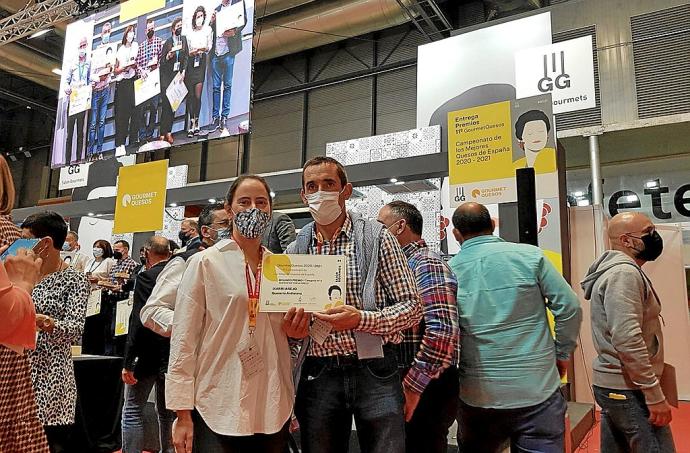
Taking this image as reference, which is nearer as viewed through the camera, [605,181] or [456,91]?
[456,91]

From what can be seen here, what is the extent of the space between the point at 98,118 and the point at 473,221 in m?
4.88

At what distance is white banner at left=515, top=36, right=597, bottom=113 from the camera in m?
5.34

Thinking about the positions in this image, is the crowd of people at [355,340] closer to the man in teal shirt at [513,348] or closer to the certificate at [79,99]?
the man in teal shirt at [513,348]

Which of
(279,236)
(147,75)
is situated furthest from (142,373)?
(147,75)

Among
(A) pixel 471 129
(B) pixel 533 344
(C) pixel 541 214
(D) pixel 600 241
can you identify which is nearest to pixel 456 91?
(C) pixel 541 214

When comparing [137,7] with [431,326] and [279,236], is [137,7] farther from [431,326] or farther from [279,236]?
[431,326]

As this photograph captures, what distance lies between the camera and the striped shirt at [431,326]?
1.83 m

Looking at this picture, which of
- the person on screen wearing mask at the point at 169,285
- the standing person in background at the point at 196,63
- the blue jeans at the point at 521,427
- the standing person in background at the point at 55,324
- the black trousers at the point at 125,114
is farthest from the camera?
the black trousers at the point at 125,114

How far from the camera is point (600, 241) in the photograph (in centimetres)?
558

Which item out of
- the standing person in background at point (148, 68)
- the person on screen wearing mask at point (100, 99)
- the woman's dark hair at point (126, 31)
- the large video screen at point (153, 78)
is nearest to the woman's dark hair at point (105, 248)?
the large video screen at point (153, 78)

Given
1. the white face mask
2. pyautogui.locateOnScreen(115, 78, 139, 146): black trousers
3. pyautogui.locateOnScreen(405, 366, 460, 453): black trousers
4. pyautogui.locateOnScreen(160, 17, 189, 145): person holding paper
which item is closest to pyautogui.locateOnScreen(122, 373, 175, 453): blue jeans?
pyautogui.locateOnScreen(405, 366, 460, 453): black trousers

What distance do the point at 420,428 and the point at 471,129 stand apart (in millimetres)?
1907

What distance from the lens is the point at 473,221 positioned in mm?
2201

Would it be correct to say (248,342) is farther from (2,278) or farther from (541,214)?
(541,214)
